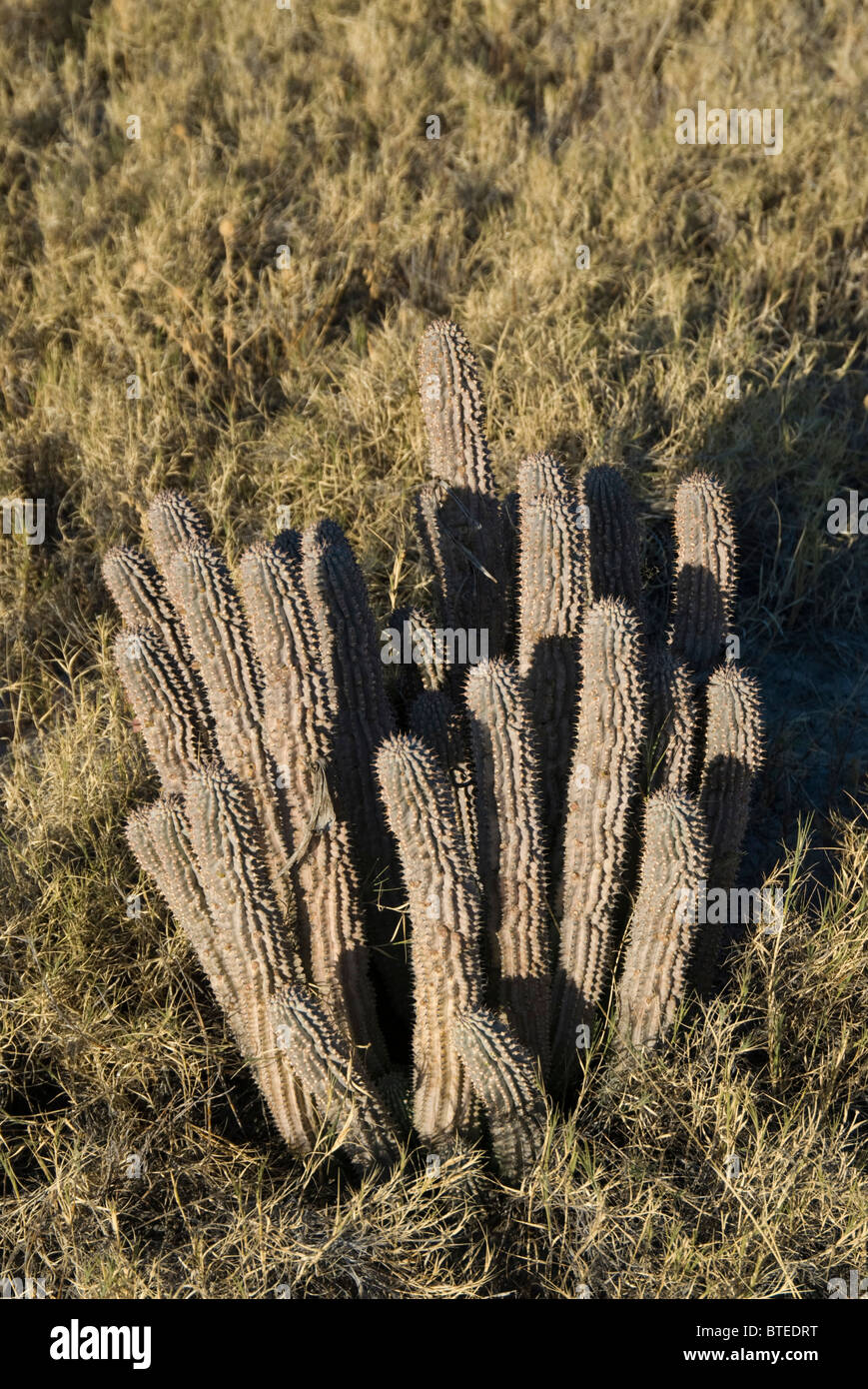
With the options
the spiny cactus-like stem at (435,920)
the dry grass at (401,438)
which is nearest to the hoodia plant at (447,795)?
the spiny cactus-like stem at (435,920)

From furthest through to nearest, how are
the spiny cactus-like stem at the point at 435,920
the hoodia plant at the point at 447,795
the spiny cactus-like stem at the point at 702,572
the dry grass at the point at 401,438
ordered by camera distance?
the spiny cactus-like stem at the point at 702,572, the dry grass at the point at 401,438, the hoodia plant at the point at 447,795, the spiny cactus-like stem at the point at 435,920

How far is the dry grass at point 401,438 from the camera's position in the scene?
101 inches

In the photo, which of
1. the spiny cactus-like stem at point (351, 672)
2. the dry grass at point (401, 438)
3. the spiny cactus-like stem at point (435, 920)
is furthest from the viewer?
the spiny cactus-like stem at point (351, 672)

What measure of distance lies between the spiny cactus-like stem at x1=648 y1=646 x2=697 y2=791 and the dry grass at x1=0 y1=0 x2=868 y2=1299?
0.50 metres

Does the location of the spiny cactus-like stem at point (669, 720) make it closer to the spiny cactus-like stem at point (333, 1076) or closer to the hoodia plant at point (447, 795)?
the hoodia plant at point (447, 795)

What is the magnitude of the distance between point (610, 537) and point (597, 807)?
0.67 meters

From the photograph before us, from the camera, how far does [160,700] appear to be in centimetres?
283

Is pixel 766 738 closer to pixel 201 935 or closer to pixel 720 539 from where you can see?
pixel 720 539

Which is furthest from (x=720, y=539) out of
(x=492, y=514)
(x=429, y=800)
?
(x=429, y=800)

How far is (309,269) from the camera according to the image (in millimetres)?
4922

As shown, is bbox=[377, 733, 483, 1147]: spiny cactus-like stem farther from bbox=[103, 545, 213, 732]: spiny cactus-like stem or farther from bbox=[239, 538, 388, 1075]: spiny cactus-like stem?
bbox=[103, 545, 213, 732]: spiny cactus-like stem

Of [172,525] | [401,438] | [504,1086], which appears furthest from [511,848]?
[401,438]

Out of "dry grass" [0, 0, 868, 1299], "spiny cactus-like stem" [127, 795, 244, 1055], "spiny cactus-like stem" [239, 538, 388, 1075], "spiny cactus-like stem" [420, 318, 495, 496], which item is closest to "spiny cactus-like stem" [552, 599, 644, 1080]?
"dry grass" [0, 0, 868, 1299]

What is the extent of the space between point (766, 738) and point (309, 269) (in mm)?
2520
